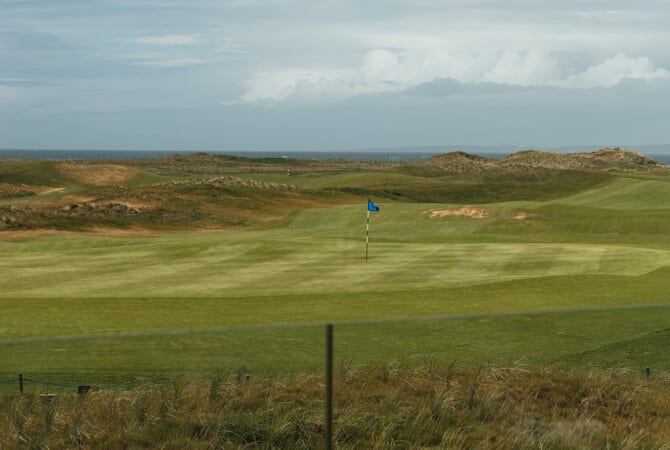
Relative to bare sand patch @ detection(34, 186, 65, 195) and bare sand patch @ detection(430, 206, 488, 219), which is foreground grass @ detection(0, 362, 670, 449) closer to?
bare sand patch @ detection(430, 206, 488, 219)

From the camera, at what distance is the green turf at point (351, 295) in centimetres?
637

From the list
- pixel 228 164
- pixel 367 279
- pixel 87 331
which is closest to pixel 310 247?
pixel 367 279

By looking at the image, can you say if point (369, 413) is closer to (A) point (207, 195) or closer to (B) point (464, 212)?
(B) point (464, 212)

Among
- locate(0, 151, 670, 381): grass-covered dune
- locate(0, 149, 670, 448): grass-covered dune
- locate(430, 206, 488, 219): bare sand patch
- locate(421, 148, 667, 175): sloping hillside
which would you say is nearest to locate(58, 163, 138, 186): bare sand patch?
locate(0, 151, 670, 381): grass-covered dune

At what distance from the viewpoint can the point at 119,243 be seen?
32562 millimetres

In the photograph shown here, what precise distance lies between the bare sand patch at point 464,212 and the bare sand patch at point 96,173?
49.6 meters

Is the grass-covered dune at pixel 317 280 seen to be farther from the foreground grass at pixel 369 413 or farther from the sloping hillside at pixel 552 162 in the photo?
the sloping hillside at pixel 552 162

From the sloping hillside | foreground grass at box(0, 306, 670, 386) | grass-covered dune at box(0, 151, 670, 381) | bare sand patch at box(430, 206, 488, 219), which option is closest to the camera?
foreground grass at box(0, 306, 670, 386)

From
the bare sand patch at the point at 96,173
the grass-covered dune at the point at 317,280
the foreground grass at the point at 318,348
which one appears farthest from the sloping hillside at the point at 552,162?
the foreground grass at the point at 318,348

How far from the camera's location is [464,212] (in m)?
38.2

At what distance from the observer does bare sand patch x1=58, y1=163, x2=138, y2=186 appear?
267ft

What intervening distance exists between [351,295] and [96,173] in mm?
72586

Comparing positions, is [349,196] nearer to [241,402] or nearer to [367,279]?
[367,279]

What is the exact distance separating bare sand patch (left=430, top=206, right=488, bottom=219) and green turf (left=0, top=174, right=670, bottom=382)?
1.86 feet
